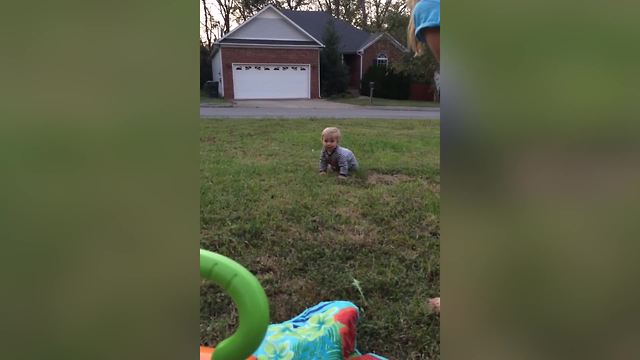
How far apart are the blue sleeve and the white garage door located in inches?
827

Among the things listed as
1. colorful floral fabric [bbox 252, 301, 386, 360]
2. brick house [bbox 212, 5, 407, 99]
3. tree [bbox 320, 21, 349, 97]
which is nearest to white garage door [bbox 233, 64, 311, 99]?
brick house [bbox 212, 5, 407, 99]

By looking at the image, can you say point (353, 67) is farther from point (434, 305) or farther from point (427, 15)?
point (427, 15)

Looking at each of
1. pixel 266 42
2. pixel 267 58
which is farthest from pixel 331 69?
Result: pixel 266 42

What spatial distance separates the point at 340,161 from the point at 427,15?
130 inches

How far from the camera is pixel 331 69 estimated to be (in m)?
23.5

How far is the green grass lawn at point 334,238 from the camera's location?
5.92 feet

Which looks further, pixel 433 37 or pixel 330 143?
pixel 330 143

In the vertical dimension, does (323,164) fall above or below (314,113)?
below

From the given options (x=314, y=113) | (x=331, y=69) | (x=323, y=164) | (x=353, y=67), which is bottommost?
(x=323, y=164)
